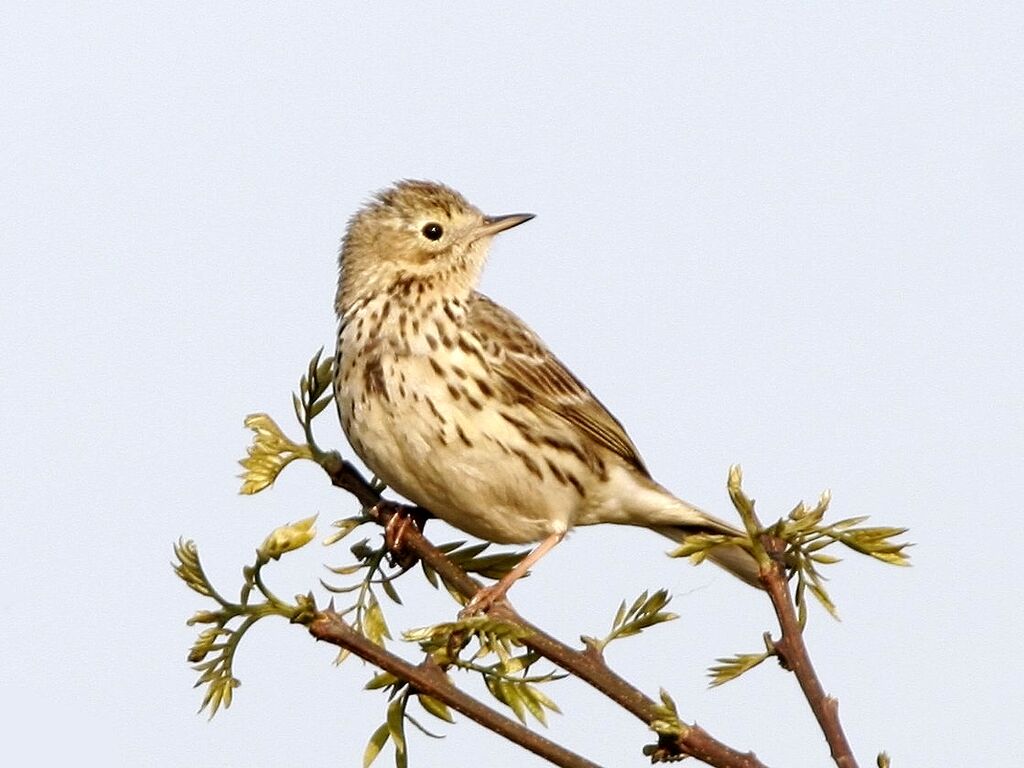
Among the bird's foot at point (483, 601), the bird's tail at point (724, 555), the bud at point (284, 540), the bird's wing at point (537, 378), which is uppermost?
the bird's wing at point (537, 378)

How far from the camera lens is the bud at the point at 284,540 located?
3420mm

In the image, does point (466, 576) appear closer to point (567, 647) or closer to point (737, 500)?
point (567, 647)

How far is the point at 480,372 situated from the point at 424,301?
22.0 inches

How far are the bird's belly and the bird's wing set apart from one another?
10.6 inches

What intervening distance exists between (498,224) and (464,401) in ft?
4.30

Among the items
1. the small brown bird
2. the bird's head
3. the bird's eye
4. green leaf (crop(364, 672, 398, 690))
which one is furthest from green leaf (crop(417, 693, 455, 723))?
the bird's eye

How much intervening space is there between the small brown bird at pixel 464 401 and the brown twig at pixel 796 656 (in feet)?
10.9

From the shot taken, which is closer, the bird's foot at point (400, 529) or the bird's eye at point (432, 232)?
the bird's foot at point (400, 529)

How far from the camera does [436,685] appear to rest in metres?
3.34

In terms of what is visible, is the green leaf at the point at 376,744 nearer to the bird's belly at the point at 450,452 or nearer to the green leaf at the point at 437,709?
the green leaf at the point at 437,709

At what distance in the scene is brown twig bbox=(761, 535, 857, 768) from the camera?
10.0ft

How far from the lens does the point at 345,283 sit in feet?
27.1

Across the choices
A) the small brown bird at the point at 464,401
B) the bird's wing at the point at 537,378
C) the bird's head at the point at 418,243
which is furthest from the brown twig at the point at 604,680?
the bird's head at the point at 418,243

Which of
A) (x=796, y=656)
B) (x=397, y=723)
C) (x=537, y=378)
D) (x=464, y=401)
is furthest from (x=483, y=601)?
(x=537, y=378)
